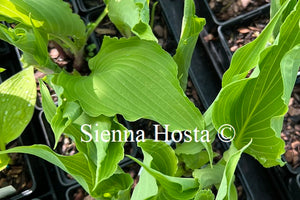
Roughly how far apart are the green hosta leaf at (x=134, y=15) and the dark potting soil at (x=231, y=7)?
1.17ft

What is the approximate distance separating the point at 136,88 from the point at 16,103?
14.6 inches

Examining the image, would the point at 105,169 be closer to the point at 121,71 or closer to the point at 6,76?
the point at 121,71

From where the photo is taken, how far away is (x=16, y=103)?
94 cm

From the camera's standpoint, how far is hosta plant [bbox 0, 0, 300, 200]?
2.13 ft

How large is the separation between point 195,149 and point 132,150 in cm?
23

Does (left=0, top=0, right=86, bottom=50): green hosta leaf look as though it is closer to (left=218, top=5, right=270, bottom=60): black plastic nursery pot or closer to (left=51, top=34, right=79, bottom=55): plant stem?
(left=51, top=34, right=79, bottom=55): plant stem

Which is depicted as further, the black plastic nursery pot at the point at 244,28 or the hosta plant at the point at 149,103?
the black plastic nursery pot at the point at 244,28

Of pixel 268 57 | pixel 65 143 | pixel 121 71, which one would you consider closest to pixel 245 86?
pixel 268 57

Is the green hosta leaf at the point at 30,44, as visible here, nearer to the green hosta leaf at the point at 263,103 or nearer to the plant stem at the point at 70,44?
the plant stem at the point at 70,44

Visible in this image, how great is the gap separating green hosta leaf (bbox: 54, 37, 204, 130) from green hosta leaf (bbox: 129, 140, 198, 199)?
6 centimetres

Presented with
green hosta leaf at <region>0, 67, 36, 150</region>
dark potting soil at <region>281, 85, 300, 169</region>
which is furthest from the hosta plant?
dark potting soil at <region>281, 85, 300, 169</region>

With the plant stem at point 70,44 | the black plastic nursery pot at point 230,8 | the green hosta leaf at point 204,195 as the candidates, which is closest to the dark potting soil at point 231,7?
the black plastic nursery pot at point 230,8

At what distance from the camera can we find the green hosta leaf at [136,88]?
27.0 inches

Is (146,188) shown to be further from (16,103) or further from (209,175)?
(16,103)
